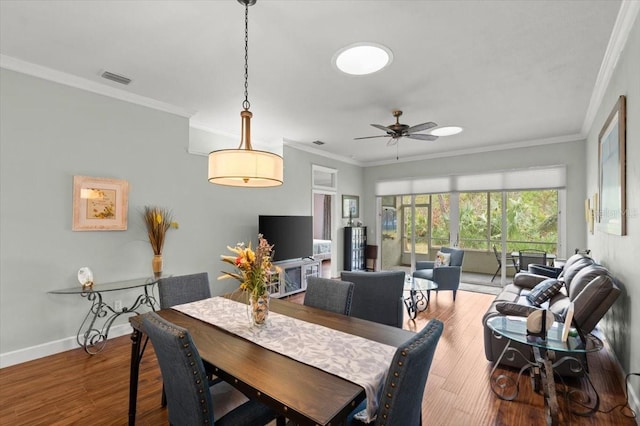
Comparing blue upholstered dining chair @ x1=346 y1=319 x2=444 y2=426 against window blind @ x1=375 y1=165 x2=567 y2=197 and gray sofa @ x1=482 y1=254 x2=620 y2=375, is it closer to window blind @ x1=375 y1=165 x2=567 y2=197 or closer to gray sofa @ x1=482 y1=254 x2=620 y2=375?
gray sofa @ x1=482 y1=254 x2=620 y2=375

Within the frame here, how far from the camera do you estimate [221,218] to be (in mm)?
4891

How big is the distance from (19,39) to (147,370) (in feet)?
10.1

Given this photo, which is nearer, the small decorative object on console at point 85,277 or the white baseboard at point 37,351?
the white baseboard at point 37,351

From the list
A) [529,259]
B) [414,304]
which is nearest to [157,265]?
[414,304]

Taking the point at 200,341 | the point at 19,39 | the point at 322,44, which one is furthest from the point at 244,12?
the point at 200,341

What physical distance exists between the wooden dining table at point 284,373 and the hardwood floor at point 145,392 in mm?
535

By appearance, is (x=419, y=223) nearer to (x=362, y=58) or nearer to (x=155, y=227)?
(x=362, y=58)

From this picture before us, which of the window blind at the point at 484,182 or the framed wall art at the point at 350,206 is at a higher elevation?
the window blind at the point at 484,182

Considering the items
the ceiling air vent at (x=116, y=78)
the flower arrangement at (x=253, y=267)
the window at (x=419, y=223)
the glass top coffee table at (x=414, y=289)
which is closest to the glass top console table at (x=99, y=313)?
the flower arrangement at (x=253, y=267)

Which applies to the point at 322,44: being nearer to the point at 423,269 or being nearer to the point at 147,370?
the point at 147,370

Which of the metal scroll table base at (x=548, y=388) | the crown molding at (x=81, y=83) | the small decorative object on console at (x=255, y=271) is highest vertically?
the crown molding at (x=81, y=83)

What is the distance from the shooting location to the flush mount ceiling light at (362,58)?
272 cm

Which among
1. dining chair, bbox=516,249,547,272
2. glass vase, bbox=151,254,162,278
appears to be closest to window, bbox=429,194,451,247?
dining chair, bbox=516,249,547,272

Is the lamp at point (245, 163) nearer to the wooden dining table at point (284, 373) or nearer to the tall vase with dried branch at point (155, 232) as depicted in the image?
the wooden dining table at point (284, 373)
